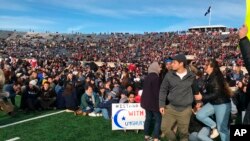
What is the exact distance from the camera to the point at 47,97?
49.7 feet

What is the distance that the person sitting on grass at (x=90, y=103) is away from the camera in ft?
42.8

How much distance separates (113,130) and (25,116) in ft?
12.6

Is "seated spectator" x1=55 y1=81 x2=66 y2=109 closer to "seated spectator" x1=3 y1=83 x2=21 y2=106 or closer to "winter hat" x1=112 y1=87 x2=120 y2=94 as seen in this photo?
"seated spectator" x1=3 y1=83 x2=21 y2=106

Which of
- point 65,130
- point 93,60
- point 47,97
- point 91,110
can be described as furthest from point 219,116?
point 93,60

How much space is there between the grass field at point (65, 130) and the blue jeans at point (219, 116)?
2462mm

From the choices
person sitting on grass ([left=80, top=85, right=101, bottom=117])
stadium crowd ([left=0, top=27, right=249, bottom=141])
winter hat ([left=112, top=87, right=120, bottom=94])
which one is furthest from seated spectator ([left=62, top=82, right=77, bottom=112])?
winter hat ([left=112, top=87, right=120, bottom=94])

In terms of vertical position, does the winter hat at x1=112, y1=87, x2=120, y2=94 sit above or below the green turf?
above

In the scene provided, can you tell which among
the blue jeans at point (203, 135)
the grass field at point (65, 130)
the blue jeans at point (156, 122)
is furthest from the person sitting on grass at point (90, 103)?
the blue jeans at point (203, 135)

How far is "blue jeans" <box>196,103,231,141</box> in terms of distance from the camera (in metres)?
7.21

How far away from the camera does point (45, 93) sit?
50.2ft

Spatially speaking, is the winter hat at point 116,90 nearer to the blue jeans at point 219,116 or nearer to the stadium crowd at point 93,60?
the stadium crowd at point 93,60

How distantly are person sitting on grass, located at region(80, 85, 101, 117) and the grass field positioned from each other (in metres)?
0.46

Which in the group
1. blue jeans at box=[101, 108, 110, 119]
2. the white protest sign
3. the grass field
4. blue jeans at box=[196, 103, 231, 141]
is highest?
blue jeans at box=[196, 103, 231, 141]

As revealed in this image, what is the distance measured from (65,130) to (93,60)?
37.8 meters
